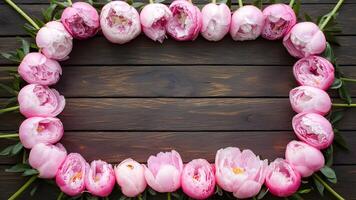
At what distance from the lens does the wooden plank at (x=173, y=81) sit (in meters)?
1.08

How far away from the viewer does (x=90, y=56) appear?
1.09 meters

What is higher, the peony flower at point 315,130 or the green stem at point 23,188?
the peony flower at point 315,130

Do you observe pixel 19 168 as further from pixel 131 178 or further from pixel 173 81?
pixel 173 81

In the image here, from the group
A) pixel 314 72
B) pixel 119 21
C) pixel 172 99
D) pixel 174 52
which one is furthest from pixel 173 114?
pixel 314 72

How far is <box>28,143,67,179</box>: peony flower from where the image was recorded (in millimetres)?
979

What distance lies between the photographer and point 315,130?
1001mm

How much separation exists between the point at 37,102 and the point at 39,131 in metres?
0.07

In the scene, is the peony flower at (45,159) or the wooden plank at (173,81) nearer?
the peony flower at (45,159)

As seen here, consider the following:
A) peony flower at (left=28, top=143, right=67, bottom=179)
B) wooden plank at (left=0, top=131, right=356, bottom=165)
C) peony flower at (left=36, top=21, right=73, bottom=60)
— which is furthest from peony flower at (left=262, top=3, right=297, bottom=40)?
peony flower at (left=28, top=143, right=67, bottom=179)

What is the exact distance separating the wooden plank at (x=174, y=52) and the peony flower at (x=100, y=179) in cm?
25

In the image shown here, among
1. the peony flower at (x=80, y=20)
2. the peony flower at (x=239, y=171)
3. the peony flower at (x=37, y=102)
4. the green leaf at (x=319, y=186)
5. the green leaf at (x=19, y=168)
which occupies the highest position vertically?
the peony flower at (x=80, y=20)

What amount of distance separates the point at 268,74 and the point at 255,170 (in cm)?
25

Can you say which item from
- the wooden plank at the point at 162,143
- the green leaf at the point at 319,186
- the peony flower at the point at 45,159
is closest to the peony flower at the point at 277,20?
the wooden plank at the point at 162,143

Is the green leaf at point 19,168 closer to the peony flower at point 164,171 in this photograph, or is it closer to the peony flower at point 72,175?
the peony flower at point 72,175
